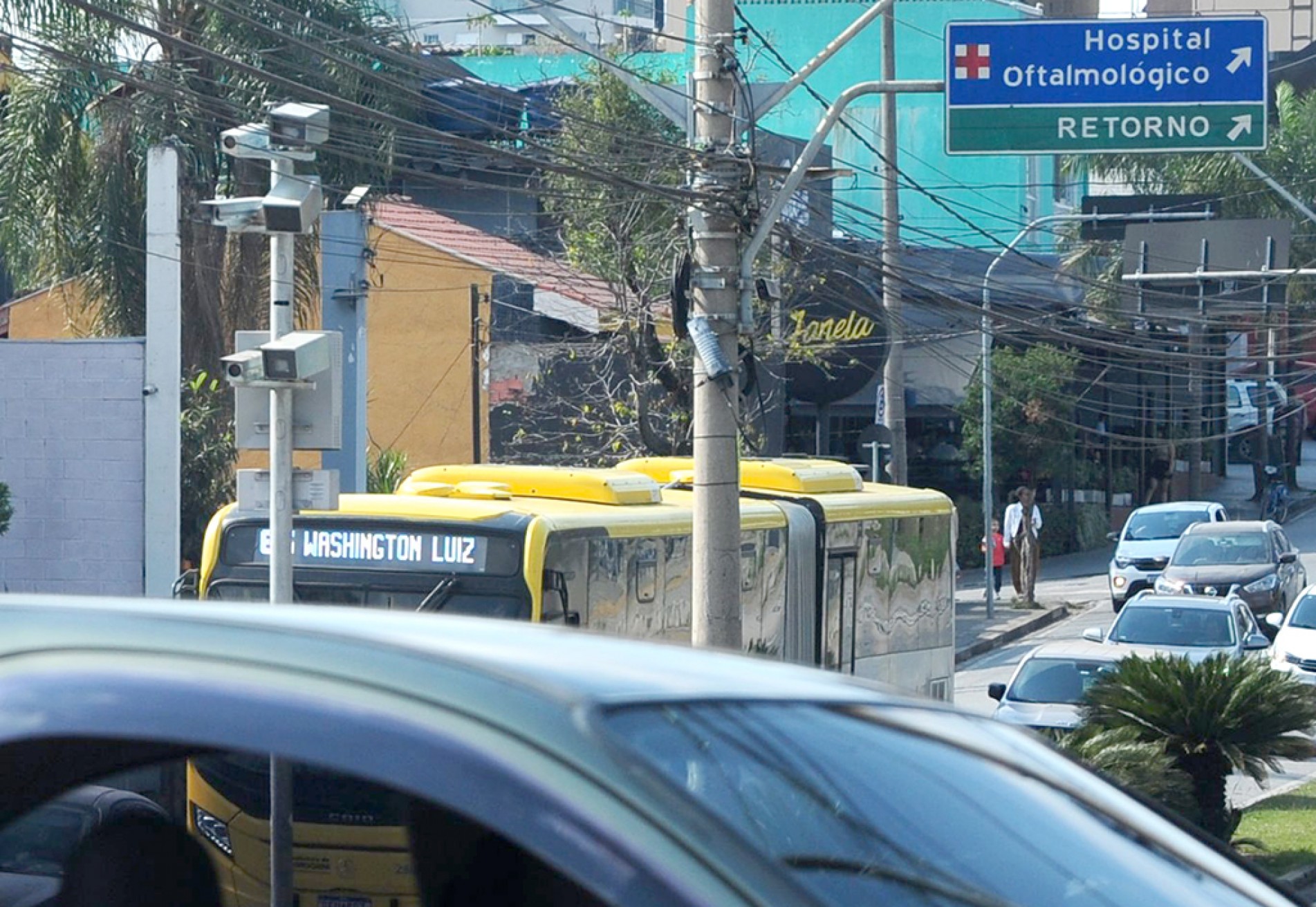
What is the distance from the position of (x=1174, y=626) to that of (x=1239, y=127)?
7.85 m

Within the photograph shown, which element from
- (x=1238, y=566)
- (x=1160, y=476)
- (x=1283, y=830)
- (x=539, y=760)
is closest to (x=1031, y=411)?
(x=1160, y=476)

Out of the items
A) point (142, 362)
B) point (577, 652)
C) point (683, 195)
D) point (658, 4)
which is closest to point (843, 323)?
point (142, 362)

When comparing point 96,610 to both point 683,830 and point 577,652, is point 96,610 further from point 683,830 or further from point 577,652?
point 683,830

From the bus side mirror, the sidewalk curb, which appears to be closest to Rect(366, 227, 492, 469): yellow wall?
the sidewalk curb

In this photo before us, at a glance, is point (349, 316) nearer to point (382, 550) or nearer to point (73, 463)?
point (73, 463)

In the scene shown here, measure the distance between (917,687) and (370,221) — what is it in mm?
11866

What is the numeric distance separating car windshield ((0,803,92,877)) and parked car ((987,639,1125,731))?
14.2 metres

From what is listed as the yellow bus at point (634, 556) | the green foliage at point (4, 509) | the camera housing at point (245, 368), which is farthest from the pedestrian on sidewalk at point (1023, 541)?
the camera housing at point (245, 368)

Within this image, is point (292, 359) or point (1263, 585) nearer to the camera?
point (292, 359)

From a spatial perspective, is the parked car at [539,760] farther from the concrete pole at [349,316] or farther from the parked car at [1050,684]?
the concrete pole at [349,316]

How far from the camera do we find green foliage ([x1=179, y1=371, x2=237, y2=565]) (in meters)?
22.6

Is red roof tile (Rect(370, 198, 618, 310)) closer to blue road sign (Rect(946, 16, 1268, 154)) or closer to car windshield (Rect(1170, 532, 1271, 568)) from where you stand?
car windshield (Rect(1170, 532, 1271, 568))

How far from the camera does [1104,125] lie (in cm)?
1408

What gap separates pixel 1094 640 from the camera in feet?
65.7
